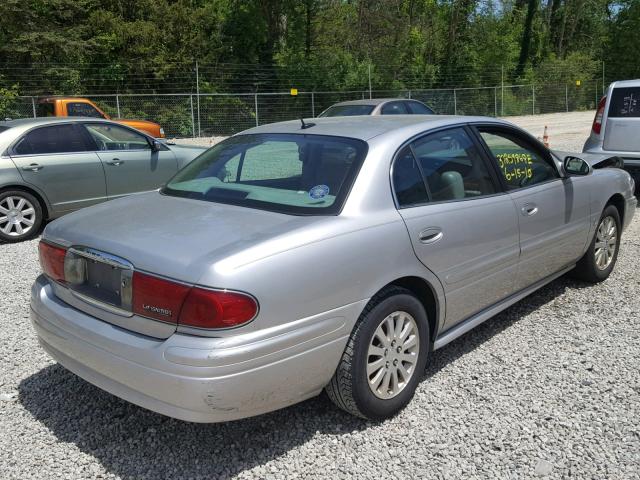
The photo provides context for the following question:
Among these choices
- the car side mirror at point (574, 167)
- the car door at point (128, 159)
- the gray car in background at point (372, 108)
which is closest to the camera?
the car side mirror at point (574, 167)

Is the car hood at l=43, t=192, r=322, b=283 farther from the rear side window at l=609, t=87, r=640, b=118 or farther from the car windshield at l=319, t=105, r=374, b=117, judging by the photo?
the car windshield at l=319, t=105, r=374, b=117

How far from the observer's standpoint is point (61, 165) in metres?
8.00

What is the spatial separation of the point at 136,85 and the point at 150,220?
26.5 m

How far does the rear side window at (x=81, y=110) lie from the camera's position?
59.0 ft

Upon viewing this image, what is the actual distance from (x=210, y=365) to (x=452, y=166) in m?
2.05

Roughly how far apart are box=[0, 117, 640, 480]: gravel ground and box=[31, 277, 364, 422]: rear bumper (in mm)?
384

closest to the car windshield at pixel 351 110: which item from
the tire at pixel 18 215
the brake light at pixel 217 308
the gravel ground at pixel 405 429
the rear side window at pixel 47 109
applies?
the tire at pixel 18 215

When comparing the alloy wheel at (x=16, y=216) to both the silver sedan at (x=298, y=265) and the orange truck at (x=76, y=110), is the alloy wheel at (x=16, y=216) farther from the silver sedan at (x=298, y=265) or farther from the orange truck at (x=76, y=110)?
the orange truck at (x=76, y=110)

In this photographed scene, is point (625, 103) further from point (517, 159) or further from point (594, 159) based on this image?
point (517, 159)

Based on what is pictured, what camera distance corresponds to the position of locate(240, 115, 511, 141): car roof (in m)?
3.72

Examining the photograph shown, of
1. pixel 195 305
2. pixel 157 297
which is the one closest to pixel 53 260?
pixel 157 297

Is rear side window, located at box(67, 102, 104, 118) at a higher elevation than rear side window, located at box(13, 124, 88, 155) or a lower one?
higher

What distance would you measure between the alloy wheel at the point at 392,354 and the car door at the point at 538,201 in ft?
4.09

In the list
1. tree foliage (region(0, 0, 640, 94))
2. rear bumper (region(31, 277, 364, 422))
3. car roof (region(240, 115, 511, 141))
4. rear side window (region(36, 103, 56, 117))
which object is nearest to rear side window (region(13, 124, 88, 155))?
car roof (region(240, 115, 511, 141))
